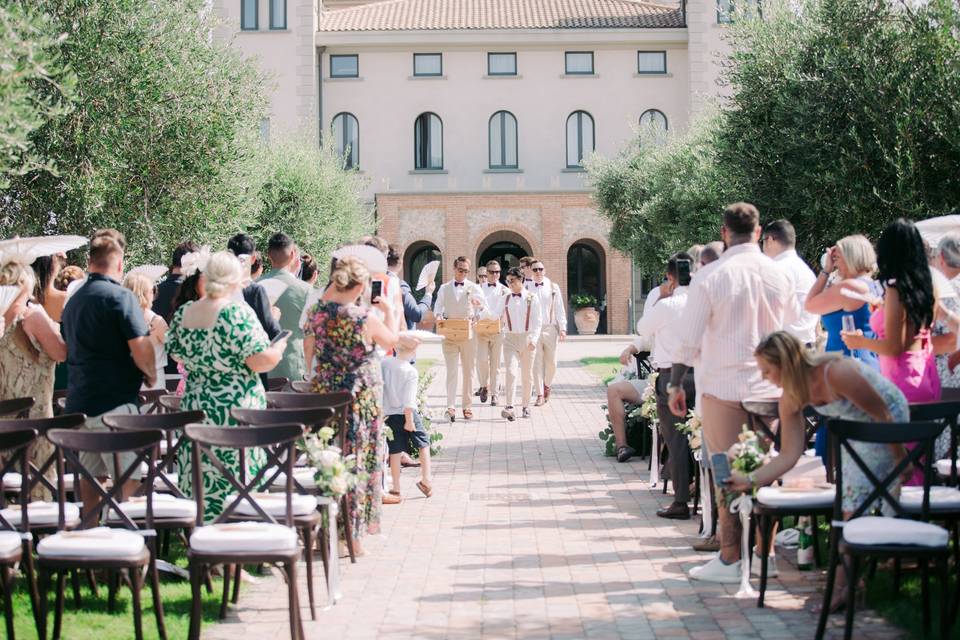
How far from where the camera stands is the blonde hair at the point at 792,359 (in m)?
6.14

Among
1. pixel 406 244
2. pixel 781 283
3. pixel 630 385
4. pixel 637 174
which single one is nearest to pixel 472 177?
pixel 406 244

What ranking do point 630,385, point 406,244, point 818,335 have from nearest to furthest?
point 818,335 → point 630,385 → point 406,244

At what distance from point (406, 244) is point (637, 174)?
34.1 ft

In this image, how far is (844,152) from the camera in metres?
14.4

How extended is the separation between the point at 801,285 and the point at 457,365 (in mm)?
8156

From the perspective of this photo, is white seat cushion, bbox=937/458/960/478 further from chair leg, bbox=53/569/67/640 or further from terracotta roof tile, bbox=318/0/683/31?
terracotta roof tile, bbox=318/0/683/31

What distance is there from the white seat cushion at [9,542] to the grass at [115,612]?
62 centimetres

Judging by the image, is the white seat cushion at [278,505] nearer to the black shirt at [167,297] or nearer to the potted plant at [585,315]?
the black shirt at [167,297]

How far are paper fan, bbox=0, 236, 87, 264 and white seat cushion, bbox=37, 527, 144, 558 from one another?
3.16 m

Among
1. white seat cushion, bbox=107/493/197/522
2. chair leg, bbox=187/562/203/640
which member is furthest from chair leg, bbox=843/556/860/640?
white seat cushion, bbox=107/493/197/522

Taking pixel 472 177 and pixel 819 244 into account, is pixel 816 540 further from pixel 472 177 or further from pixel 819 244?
pixel 472 177

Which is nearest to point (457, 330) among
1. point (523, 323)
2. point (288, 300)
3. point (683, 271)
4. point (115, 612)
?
point (523, 323)

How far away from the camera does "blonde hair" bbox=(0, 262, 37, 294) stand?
802 centimetres

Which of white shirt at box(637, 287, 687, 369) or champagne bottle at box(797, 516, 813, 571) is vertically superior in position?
white shirt at box(637, 287, 687, 369)
